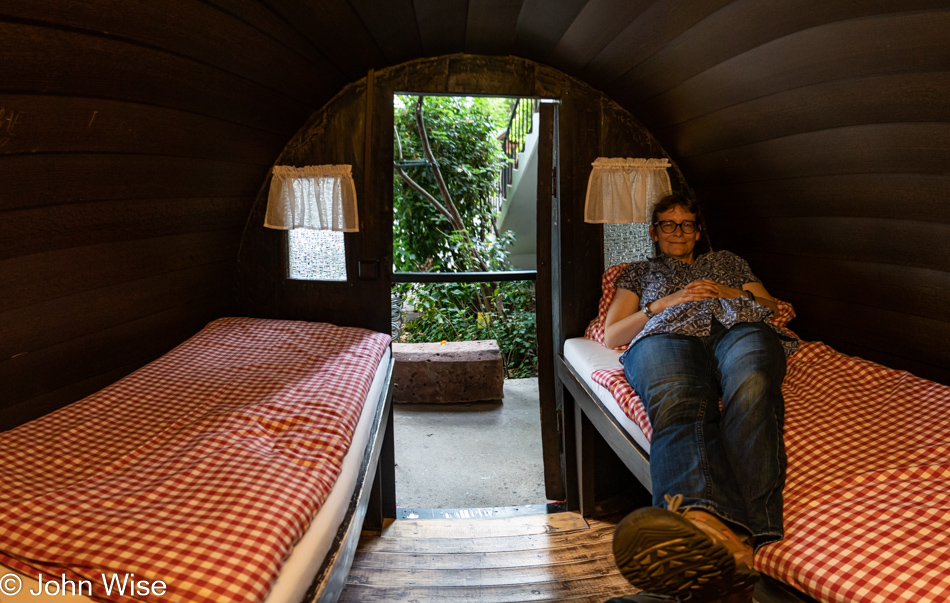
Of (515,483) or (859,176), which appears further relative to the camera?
(515,483)

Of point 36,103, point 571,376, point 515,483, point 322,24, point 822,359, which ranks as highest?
point 322,24

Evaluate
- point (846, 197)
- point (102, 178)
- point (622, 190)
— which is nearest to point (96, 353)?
point (102, 178)

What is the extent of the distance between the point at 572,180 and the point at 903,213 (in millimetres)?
1631

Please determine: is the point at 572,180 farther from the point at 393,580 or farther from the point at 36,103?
the point at 36,103

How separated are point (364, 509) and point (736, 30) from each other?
2.20m

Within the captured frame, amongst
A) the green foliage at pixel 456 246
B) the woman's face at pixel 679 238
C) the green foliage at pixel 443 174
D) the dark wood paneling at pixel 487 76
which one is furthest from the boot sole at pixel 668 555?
the green foliage at pixel 443 174

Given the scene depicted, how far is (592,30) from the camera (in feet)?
8.77

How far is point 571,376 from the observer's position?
122 inches

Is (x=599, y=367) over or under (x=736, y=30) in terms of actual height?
under

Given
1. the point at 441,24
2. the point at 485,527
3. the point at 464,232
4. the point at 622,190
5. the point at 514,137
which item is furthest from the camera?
the point at 514,137

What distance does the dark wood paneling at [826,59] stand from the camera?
5.31ft

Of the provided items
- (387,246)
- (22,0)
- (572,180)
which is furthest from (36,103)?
(572,180)

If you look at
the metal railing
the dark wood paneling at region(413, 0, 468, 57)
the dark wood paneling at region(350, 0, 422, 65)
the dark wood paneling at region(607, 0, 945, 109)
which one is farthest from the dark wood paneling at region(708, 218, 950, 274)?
the metal railing

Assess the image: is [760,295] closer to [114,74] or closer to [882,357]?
[882,357]
